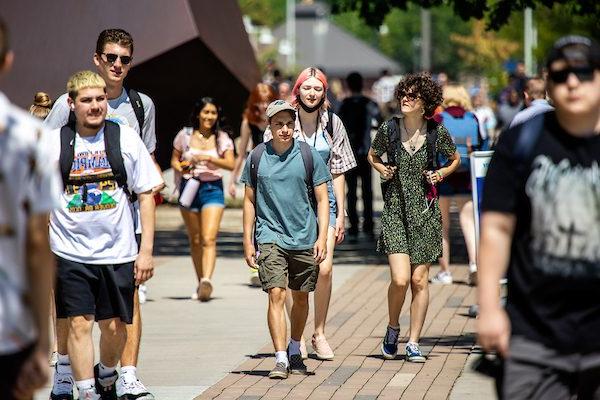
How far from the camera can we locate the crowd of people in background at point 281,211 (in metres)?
4.56

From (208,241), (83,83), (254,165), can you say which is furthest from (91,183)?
(208,241)

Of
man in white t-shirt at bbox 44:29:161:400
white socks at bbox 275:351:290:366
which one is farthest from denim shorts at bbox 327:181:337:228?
man in white t-shirt at bbox 44:29:161:400

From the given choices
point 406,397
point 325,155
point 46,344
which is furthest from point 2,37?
Answer: point 325,155

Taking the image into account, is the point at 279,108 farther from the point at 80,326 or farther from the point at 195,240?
the point at 195,240

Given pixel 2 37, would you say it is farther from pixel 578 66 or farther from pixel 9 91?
pixel 9 91

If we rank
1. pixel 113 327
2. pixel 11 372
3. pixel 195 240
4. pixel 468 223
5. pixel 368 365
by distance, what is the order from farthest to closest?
pixel 468 223 < pixel 195 240 < pixel 368 365 < pixel 113 327 < pixel 11 372

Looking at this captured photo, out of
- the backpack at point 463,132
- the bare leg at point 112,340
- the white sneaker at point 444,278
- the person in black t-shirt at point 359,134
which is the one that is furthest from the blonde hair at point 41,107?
the person in black t-shirt at point 359,134

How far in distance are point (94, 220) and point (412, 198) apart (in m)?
3.05

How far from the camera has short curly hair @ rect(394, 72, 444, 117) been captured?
969 cm

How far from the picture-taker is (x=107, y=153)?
7238 millimetres

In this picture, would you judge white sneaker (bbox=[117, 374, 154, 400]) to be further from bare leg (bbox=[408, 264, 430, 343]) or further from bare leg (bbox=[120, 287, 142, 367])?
bare leg (bbox=[408, 264, 430, 343])

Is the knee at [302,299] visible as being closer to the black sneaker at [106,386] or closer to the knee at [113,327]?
the black sneaker at [106,386]

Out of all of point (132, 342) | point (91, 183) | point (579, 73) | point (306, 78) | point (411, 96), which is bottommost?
point (132, 342)

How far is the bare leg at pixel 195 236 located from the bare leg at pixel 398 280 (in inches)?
136
